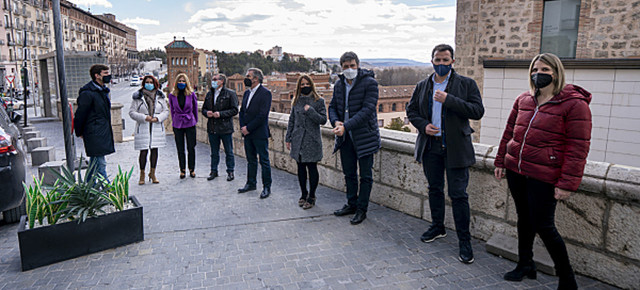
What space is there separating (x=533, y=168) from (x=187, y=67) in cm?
8868

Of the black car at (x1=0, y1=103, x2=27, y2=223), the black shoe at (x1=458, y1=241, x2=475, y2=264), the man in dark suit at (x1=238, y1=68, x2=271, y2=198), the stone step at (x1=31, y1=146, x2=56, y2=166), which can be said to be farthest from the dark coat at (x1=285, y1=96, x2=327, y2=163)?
the stone step at (x1=31, y1=146, x2=56, y2=166)

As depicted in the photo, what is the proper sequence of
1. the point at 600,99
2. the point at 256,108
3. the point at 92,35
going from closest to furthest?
the point at 256,108 → the point at 600,99 → the point at 92,35

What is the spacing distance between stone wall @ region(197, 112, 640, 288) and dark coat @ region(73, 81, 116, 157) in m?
3.11

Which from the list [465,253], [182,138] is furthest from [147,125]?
[465,253]

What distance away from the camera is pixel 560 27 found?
456 inches

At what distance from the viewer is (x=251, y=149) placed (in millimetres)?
6180

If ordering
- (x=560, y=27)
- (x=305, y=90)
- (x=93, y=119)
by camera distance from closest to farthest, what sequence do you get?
(x=305, y=90)
(x=93, y=119)
(x=560, y=27)

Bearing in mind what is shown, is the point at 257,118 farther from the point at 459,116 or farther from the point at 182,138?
the point at 459,116

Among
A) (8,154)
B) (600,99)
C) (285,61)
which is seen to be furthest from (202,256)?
(285,61)

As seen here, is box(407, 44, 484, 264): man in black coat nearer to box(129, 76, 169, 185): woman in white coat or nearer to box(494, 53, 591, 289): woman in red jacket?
box(494, 53, 591, 289): woman in red jacket

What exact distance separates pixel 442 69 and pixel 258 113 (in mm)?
2814

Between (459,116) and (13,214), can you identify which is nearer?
(459,116)

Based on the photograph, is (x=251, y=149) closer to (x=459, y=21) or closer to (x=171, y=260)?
(x=171, y=260)

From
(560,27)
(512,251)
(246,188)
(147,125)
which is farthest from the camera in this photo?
(560,27)
